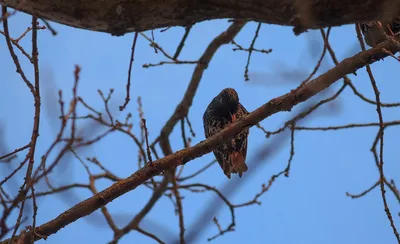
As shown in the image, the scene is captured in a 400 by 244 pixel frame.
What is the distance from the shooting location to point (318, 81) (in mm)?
2873

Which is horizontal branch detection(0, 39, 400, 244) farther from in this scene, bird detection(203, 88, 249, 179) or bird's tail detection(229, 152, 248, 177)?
bird detection(203, 88, 249, 179)

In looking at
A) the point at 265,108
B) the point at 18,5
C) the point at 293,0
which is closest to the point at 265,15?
the point at 293,0

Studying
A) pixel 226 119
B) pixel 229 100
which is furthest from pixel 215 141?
pixel 229 100

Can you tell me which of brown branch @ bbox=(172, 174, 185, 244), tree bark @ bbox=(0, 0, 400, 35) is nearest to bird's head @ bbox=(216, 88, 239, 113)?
brown branch @ bbox=(172, 174, 185, 244)

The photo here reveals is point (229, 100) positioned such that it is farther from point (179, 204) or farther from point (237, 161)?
point (179, 204)

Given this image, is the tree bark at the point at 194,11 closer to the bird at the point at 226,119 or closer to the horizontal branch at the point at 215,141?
the horizontal branch at the point at 215,141

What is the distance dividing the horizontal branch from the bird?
195 centimetres

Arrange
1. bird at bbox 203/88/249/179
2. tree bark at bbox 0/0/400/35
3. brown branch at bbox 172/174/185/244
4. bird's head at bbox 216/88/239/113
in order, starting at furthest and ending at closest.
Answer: bird's head at bbox 216/88/239/113
bird at bbox 203/88/249/179
brown branch at bbox 172/174/185/244
tree bark at bbox 0/0/400/35

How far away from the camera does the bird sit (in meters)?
5.06

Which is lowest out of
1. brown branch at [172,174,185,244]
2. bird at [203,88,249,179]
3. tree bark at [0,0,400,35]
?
tree bark at [0,0,400,35]

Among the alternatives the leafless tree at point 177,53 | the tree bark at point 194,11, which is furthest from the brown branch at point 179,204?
the tree bark at point 194,11

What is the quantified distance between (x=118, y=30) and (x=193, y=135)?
334 cm

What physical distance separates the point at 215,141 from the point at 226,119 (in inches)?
108

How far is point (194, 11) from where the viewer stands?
1.96 m
